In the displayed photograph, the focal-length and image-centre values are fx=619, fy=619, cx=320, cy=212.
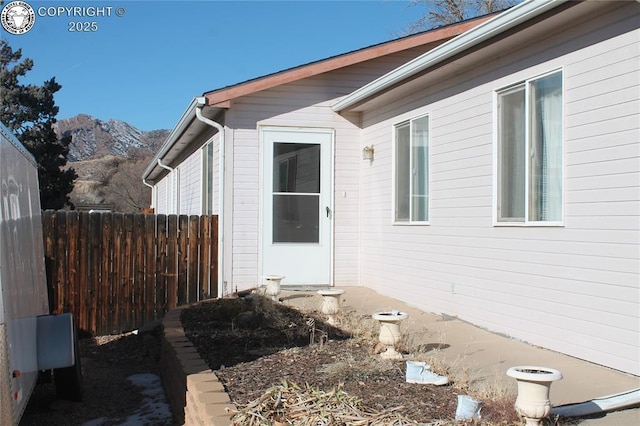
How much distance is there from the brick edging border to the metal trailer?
0.91 m

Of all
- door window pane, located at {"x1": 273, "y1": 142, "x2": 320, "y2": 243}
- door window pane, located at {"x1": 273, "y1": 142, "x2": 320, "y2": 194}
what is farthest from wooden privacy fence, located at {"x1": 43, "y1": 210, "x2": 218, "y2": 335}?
door window pane, located at {"x1": 273, "y1": 142, "x2": 320, "y2": 194}

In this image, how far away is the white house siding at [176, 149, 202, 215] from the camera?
43.9 feet

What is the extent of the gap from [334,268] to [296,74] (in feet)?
10.8

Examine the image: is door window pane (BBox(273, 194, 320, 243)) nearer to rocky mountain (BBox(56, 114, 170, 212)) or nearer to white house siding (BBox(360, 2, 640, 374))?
white house siding (BBox(360, 2, 640, 374))

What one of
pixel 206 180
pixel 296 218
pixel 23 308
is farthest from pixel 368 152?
pixel 23 308

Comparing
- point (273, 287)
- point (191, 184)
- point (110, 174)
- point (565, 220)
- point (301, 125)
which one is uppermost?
point (110, 174)

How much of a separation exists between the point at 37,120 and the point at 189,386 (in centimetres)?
2473

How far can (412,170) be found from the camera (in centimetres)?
882

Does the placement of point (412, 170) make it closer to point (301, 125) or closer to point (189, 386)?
point (301, 125)

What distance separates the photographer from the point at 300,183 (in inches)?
412

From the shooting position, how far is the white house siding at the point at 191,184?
43.9 feet

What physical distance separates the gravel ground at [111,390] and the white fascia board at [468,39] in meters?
4.77

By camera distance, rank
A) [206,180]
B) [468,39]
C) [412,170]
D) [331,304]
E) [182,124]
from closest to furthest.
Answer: [468,39] → [331,304] → [412,170] → [182,124] → [206,180]

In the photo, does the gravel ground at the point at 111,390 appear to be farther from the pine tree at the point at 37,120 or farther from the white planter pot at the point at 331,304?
the pine tree at the point at 37,120
